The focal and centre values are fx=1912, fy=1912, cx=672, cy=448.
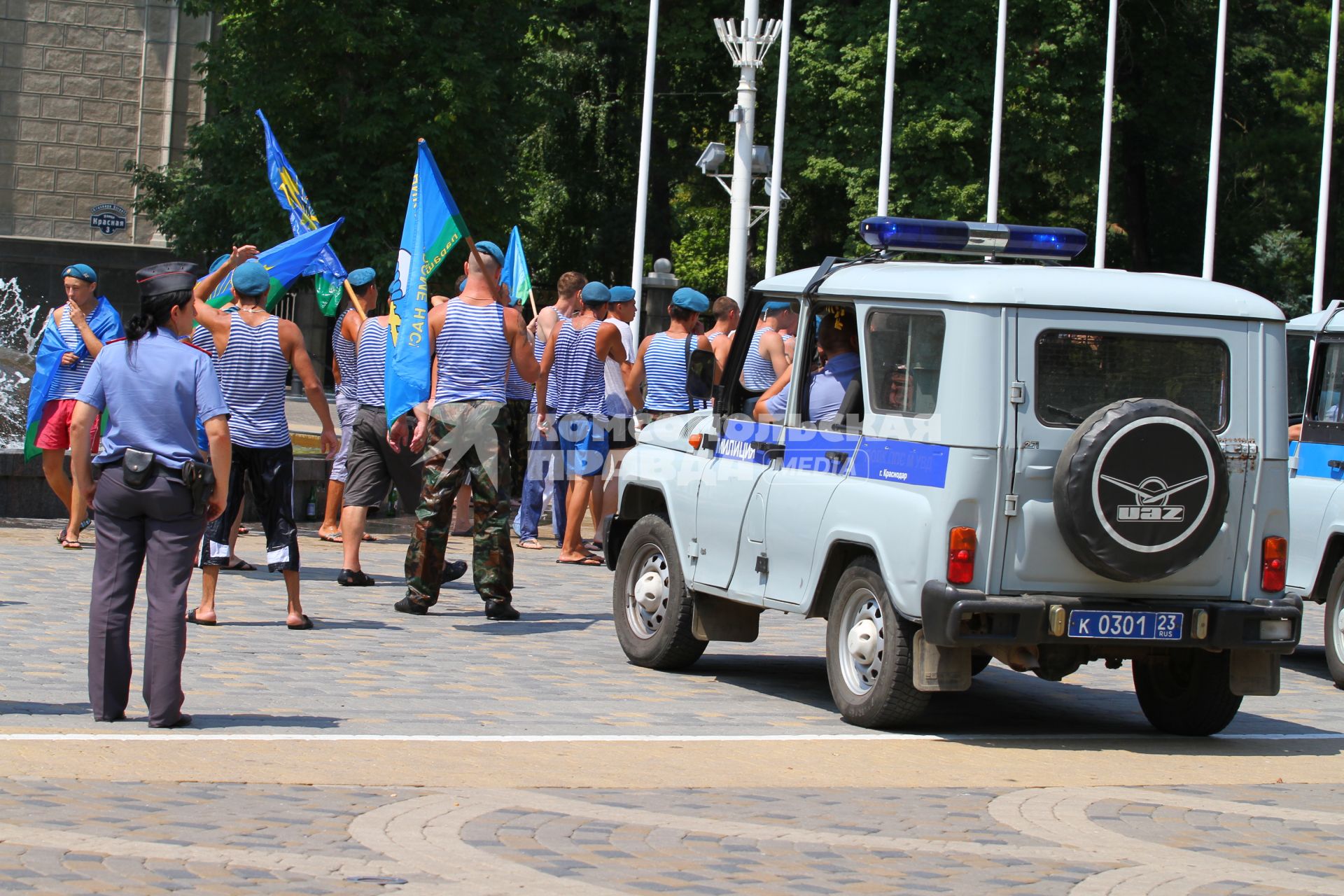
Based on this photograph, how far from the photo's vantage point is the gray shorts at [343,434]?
14.9 metres

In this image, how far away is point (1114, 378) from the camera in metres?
8.23

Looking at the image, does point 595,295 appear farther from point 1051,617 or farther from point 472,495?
point 1051,617

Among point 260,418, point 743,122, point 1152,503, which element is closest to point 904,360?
point 1152,503

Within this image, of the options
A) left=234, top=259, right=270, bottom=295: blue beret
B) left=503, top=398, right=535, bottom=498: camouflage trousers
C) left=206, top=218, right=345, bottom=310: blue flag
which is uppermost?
left=206, top=218, right=345, bottom=310: blue flag

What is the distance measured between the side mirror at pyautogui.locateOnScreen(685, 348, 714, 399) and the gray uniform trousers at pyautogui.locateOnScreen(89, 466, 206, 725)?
293 centimetres

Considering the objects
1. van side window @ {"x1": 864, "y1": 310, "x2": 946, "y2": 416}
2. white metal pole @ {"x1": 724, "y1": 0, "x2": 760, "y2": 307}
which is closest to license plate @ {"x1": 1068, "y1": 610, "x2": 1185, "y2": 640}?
van side window @ {"x1": 864, "y1": 310, "x2": 946, "y2": 416}

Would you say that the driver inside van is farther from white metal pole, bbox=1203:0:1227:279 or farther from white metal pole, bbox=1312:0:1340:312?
white metal pole, bbox=1203:0:1227:279

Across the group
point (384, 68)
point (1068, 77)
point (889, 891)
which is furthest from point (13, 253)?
point (889, 891)

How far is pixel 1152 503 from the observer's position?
26.2ft

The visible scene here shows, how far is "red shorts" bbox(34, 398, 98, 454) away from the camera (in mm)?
14016

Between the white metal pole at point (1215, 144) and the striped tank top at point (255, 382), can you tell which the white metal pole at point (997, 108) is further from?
the striped tank top at point (255, 382)

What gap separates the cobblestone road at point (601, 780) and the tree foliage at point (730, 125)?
928 inches

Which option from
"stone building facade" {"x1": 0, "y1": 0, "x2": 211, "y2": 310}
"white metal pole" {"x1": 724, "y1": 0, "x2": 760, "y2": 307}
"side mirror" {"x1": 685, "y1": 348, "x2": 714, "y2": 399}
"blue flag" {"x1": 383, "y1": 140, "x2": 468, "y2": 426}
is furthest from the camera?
"stone building facade" {"x1": 0, "y1": 0, "x2": 211, "y2": 310}

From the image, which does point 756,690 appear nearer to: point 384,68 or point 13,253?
point 384,68
